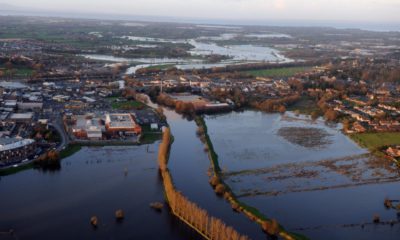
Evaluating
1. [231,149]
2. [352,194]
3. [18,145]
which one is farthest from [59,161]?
[352,194]

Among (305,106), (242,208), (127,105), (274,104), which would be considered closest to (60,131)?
(127,105)

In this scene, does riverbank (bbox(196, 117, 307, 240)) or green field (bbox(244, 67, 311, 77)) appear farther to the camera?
green field (bbox(244, 67, 311, 77))

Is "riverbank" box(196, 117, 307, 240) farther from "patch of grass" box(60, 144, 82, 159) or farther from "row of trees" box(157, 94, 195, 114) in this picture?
"row of trees" box(157, 94, 195, 114)

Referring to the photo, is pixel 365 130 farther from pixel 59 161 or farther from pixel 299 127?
pixel 59 161

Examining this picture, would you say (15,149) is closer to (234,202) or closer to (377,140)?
(234,202)

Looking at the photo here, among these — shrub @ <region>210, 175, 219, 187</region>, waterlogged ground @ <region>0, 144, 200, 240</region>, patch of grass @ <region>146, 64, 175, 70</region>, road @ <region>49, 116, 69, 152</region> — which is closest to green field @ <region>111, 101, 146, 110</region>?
road @ <region>49, 116, 69, 152</region>

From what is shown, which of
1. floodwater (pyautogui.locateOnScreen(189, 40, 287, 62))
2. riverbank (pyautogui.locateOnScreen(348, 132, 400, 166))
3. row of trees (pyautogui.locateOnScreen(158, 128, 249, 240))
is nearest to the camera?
row of trees (pyautogui.locateOnScreen(158, 128, 249, 240))
